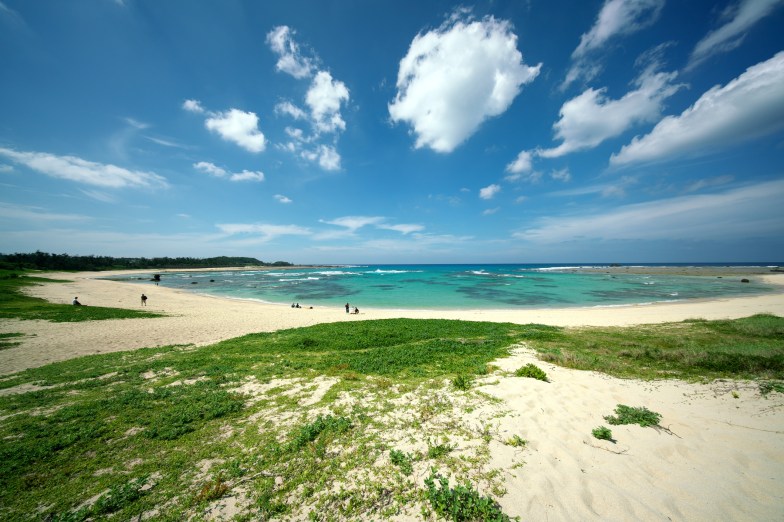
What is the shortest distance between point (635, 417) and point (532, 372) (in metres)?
2.78

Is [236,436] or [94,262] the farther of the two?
[94,262]

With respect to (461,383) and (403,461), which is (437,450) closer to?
(403,461)

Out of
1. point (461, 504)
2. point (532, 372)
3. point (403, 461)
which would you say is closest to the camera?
point (461, 504)

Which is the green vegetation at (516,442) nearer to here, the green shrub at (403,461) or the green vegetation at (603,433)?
the green vegetation at (603,433)

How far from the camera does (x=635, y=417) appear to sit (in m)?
6.04

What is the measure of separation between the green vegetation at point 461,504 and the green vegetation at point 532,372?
536 centimetres

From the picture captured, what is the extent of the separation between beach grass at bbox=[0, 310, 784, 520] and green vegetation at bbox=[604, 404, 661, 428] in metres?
2.56

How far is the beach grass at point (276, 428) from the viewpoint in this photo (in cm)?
424

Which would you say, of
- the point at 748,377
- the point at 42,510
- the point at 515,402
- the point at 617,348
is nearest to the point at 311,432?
the point at 42,510

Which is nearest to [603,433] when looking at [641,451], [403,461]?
[641,451]

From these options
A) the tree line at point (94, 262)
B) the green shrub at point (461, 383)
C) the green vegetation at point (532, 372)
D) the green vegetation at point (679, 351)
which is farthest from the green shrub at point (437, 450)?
the tree line at point (94, 262)

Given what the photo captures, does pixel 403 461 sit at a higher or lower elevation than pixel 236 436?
higher

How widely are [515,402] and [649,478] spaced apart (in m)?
2.76

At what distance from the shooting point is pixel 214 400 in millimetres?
7512
